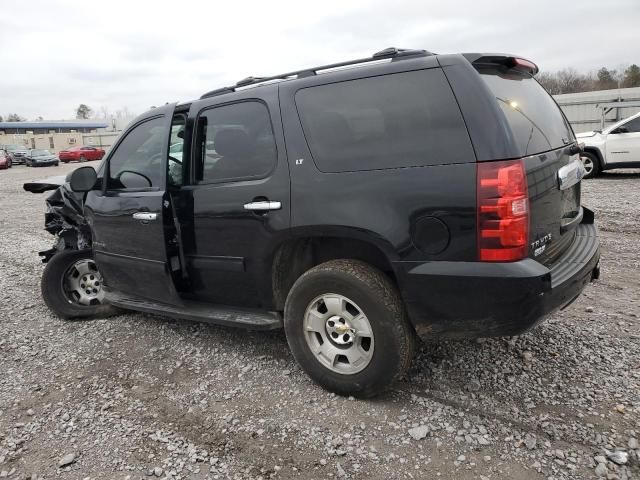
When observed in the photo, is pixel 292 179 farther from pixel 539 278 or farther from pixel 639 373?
pixel 639 373

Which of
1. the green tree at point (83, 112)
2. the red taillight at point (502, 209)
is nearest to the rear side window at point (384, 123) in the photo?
the red taillight at point (502, 209)

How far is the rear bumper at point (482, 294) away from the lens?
2410 mm

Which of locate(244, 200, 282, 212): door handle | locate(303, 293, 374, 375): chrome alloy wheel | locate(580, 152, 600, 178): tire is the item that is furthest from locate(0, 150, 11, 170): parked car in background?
locate(303, 293, 374, 375): chrome alloy wheel

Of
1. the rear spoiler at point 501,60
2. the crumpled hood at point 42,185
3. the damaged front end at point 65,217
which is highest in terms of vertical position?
the rear spoiler at point 501,60

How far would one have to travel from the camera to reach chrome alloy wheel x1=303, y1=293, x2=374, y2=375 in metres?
2.87

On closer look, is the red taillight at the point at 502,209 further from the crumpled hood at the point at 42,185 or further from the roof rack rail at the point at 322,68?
the crumpled hood at the point at 42,185

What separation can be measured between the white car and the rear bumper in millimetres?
10322

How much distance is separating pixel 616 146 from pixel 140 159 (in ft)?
36.9

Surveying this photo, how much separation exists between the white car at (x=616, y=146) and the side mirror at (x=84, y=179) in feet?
35.9

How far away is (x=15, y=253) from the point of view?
7812mm

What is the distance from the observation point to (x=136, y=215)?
12.2ft

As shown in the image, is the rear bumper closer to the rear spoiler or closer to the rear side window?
the rear side window

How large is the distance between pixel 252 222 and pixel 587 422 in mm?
2249

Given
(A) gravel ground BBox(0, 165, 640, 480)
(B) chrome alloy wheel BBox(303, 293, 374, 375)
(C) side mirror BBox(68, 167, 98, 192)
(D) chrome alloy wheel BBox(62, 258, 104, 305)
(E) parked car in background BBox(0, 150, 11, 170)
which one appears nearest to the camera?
(A) gravel ground BBox(0, 165, 640, 480)
